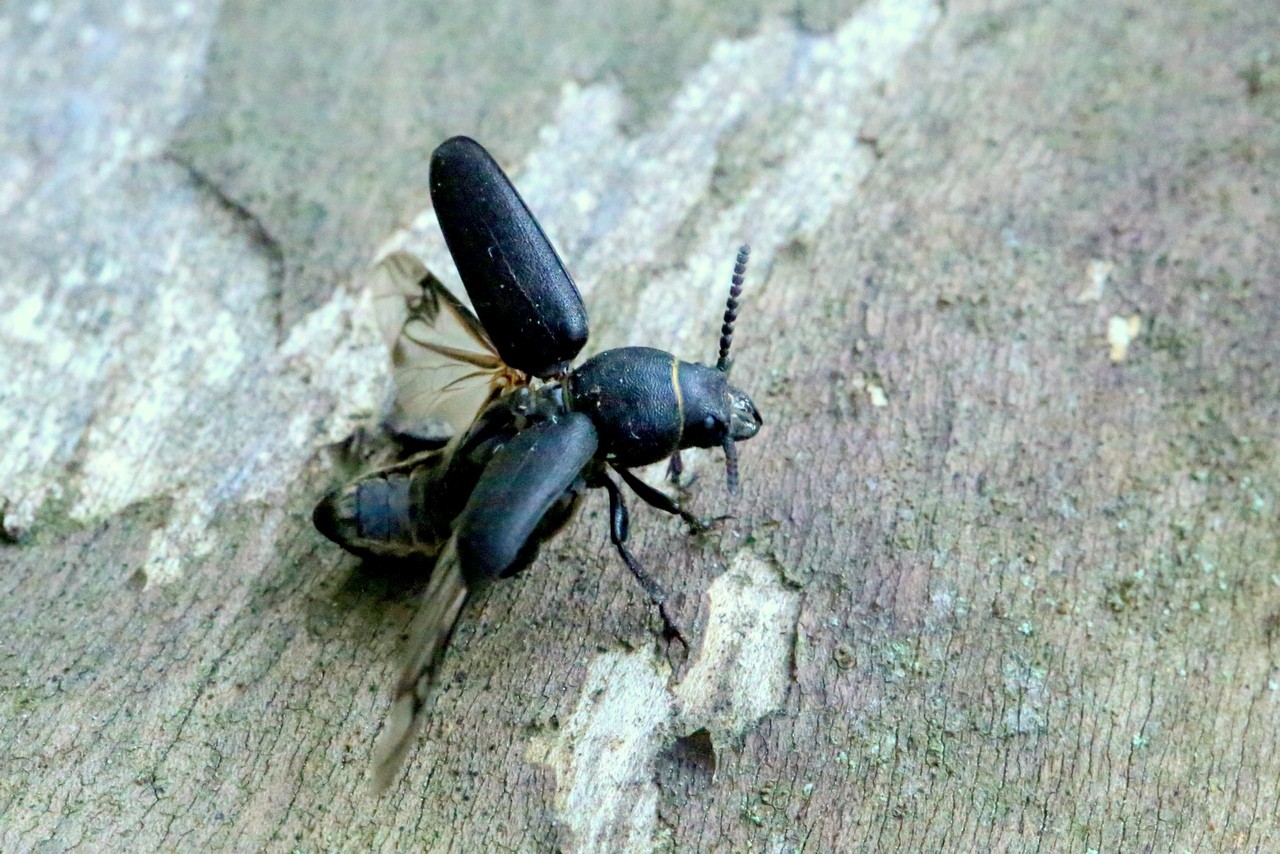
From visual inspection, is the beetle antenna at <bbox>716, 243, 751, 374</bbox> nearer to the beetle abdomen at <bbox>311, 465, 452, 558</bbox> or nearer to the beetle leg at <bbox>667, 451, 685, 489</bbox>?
the beetle leg at <bbox>667, 451, 685, 489</bbox>

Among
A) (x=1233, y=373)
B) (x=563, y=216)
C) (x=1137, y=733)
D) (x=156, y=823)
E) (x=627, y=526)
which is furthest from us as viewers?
(x=563, y=216)

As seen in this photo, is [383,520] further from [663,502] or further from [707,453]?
[707,453]

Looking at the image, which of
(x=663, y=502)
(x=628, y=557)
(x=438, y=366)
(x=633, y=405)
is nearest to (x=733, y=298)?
(x=633, y=405)

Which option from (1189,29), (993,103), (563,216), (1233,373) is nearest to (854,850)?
(1233,373)

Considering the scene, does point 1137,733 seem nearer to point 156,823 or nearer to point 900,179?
point 900,179

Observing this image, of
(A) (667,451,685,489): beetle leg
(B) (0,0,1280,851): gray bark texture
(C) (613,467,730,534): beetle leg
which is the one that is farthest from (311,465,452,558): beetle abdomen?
(A) (667,451,685,489): beetle leg
